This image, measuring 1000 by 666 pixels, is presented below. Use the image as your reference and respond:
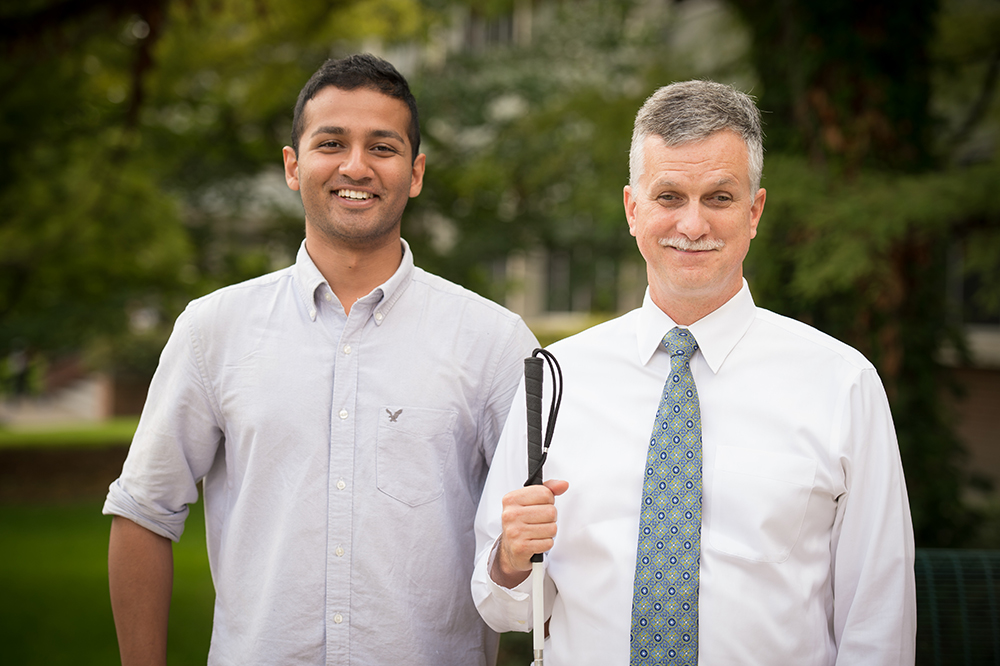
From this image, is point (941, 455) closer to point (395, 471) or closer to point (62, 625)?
point (395, 471)

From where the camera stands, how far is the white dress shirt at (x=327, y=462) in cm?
259

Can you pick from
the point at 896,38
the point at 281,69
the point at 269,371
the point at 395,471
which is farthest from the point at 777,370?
the point at 281,69

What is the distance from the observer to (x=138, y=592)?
8.93 feet

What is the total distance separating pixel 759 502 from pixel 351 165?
1.56m

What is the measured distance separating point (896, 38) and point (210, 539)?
511 cm

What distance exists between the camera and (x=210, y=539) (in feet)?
9.36

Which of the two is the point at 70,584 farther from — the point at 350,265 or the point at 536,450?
the point at 536,450

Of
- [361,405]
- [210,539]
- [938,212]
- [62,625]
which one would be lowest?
[62,625]

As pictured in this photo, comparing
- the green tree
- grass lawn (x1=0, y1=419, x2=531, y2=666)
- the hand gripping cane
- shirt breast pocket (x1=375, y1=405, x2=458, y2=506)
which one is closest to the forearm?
shirt breast pocket (x1=375, y1=405, x2=458, y2=506)

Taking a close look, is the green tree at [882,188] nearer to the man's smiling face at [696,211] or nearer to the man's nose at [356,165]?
the man's smiling face at [696,211]

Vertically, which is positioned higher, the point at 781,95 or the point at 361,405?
the point at 781,95

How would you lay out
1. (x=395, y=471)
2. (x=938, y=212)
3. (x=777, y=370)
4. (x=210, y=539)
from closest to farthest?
(x=777, y=370) → (x=395, y=471) → (x=210, y=539) → (x=938, y=212)

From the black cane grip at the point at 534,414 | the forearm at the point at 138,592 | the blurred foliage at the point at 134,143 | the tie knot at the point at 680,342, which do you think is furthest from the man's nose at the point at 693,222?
the blurred foliage at the point at 134,143

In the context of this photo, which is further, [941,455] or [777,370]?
[941,455]
